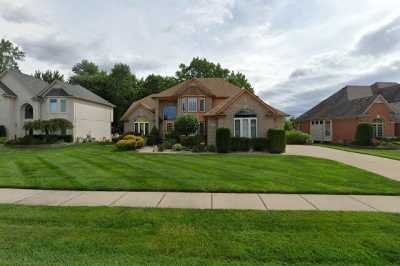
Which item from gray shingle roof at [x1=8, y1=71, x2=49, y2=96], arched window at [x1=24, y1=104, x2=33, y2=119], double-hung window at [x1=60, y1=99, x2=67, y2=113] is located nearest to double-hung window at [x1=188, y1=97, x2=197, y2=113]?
double-hung window at [x1=60, y1=99, x2=67, y2=113]

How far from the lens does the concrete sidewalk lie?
6203 mm

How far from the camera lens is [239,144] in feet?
68.3

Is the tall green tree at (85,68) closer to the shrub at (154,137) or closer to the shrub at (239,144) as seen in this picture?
the shrub at (154,137)

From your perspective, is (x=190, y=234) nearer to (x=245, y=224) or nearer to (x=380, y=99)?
(x=245, y=224)

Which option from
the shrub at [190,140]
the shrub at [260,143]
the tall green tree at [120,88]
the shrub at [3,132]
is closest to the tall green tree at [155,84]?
the tall green tree at [120,88]

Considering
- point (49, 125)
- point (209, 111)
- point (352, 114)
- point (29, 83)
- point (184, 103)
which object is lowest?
point (49, 125)

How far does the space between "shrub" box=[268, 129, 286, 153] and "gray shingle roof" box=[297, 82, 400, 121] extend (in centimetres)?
1497

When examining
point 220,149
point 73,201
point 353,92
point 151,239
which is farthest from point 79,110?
point 353,92

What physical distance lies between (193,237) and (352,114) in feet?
104

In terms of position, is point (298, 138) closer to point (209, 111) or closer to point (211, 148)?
point (209, 111)

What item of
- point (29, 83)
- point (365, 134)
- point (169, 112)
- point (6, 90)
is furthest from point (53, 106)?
point (365, 134)

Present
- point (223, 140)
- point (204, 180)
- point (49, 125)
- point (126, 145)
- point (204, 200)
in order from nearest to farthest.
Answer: point (204, 200)
point (204, 180)
point (223, 140)
point (126, 145)
point (49, 125)

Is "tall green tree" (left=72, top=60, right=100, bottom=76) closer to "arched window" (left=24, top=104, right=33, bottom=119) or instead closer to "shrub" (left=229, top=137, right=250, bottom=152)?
"arched window" (left=24, top=104, right=33, bottom=119)

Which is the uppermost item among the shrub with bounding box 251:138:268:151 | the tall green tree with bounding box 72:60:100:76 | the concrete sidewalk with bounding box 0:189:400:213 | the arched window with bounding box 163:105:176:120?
the tall green tree with bounding box 72:60:100:76
